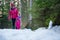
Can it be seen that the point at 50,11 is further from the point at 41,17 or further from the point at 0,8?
the point at 0,8

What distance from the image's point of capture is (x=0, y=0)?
1394cm

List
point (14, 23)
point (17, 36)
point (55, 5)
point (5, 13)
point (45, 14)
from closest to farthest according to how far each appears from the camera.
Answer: point (17, 36), point (55, 5), point (45, 14), point (14, 23), point (5, 13)

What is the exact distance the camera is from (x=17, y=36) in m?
3.93

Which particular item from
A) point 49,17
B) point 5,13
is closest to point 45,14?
point 49,17

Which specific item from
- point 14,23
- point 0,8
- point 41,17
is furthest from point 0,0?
point 41,17

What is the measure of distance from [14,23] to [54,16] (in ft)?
15.8

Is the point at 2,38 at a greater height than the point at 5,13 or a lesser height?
greater

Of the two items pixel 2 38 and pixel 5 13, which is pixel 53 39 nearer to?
pixel 2 38

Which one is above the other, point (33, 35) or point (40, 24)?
point (33, 35)

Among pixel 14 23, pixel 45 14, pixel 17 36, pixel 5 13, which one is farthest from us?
pixel 5 13

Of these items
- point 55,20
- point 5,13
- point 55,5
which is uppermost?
point 55,5

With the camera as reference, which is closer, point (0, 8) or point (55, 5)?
point (55, 5)

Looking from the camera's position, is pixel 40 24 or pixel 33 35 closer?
pixel 33 35

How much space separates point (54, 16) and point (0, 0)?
8.70 m
